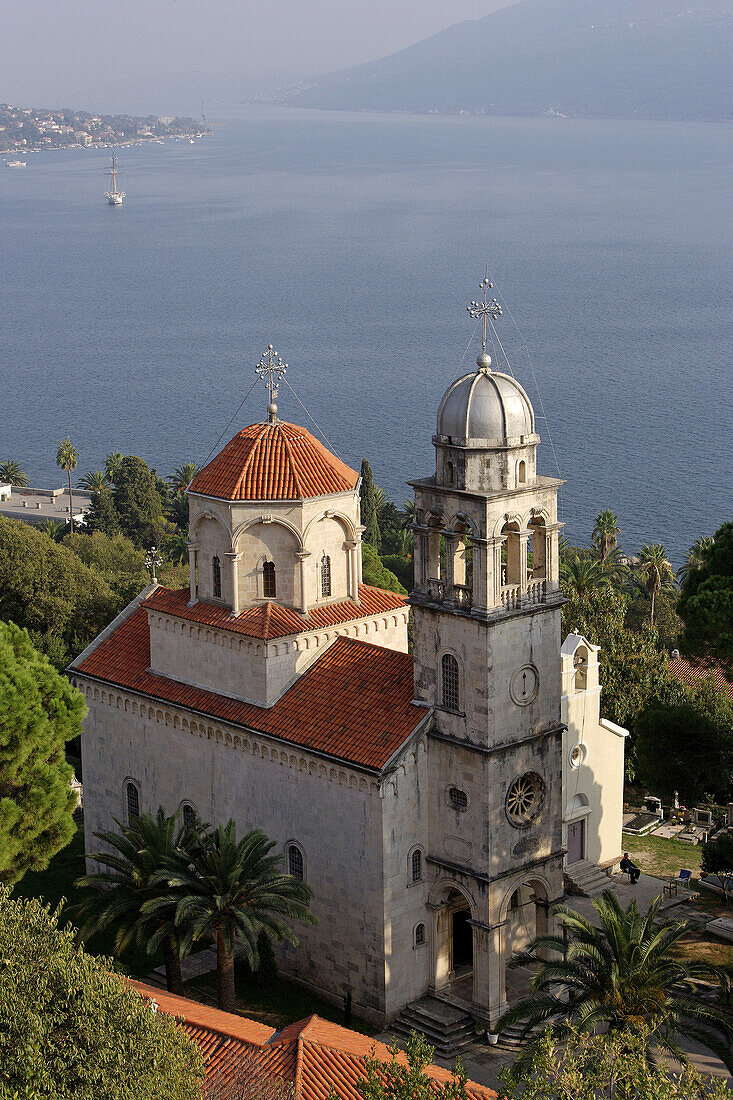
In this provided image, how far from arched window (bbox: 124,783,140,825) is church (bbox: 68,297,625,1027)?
73cm

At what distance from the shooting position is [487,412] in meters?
31.0

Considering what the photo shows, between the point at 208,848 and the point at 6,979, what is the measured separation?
11.1 m

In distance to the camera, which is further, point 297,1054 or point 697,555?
point 697,555

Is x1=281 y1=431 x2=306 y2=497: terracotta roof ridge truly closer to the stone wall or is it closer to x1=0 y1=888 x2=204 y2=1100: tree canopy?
the stone wall

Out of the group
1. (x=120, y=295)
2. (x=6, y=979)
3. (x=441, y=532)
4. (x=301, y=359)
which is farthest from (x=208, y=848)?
(x=120, y=295)

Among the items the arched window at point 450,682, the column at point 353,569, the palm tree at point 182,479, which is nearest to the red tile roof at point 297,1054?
the arched window at point 450,682

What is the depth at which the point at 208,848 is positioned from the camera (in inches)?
1222

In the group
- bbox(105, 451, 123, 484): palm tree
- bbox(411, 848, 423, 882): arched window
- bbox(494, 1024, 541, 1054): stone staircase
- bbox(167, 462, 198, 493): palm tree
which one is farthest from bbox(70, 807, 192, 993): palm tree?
bbox(105, 451, 123, 484): palm tree

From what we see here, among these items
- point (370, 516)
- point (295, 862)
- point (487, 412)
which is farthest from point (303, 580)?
point (370, 516)

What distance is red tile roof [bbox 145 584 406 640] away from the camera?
35.1m

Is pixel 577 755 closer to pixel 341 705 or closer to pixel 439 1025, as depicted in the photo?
pixel 341 705

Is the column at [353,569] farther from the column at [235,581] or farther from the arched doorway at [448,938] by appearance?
the arched doorway at [448,938]

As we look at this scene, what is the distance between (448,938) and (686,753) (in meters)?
7.93

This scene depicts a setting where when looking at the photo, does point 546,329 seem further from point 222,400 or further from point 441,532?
point 441,532
